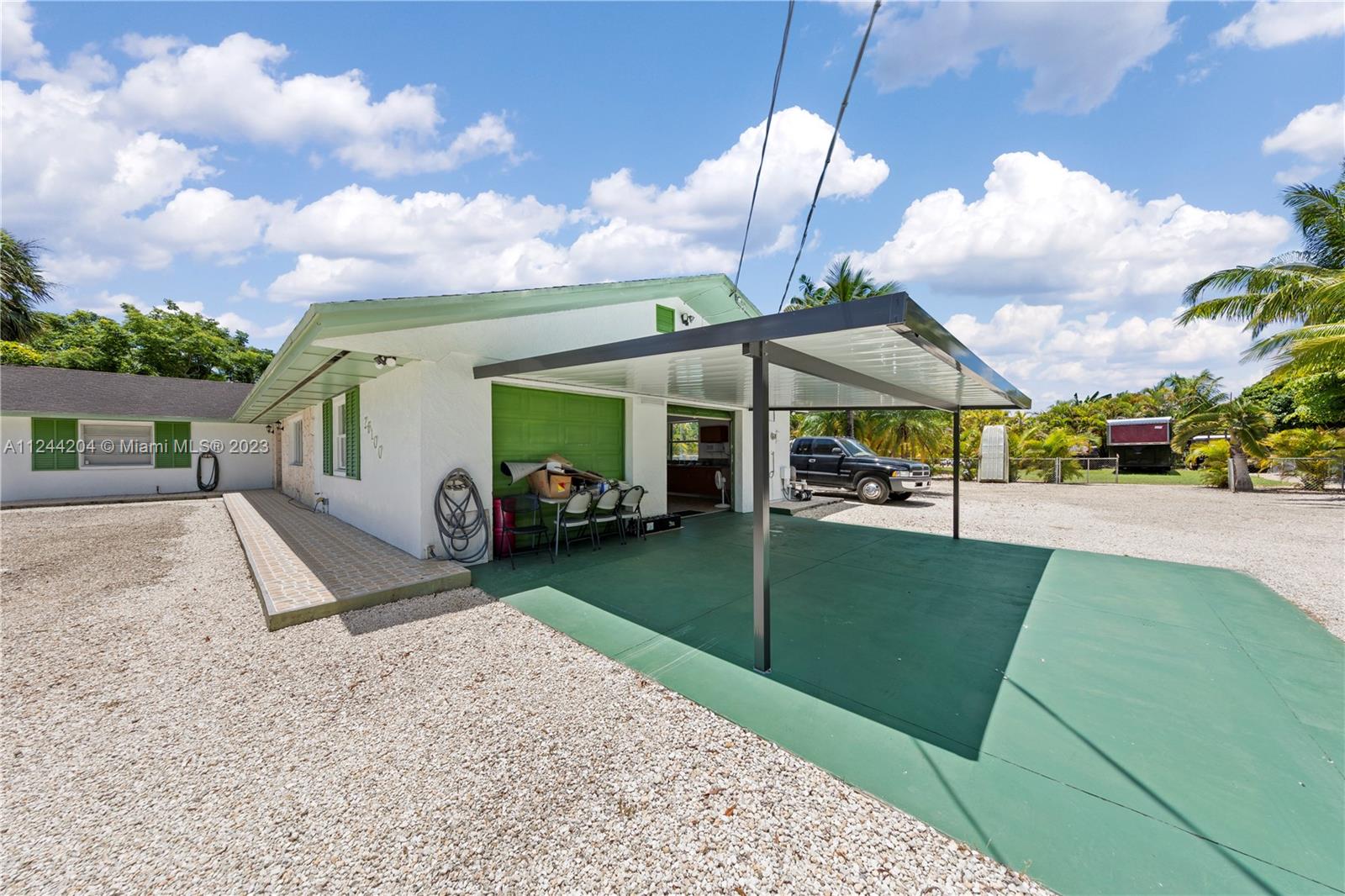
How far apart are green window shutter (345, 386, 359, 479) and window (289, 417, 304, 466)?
17.2 feet

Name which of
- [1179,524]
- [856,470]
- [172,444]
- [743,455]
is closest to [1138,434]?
[1179,524]

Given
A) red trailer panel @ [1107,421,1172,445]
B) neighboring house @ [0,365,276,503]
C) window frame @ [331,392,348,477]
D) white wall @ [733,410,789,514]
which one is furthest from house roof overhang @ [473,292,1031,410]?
red trailer panel @ [1107,421,1172,445]

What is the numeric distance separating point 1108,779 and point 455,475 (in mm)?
6212

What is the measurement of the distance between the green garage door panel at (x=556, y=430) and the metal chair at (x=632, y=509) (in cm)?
68

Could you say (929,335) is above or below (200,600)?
above

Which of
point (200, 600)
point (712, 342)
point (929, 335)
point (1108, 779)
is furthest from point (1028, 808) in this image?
point (200, 600)

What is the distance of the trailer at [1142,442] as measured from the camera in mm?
24125

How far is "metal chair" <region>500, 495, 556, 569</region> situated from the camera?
6598mm

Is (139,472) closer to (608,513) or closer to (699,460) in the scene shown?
(608,513)

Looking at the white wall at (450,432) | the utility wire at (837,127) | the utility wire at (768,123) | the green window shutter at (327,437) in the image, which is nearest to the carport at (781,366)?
the white wall at (450,432)

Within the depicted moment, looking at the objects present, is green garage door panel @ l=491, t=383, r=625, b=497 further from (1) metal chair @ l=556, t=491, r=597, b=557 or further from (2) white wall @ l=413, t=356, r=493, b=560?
(1) metal chair @ l=556, t=491, r=597, b=557

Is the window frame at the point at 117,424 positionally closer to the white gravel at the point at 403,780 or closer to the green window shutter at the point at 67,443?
the green window shutter at the point at 67,443

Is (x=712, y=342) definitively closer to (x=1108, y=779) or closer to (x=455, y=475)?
(x=1108, y=779)

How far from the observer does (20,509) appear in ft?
37.6
